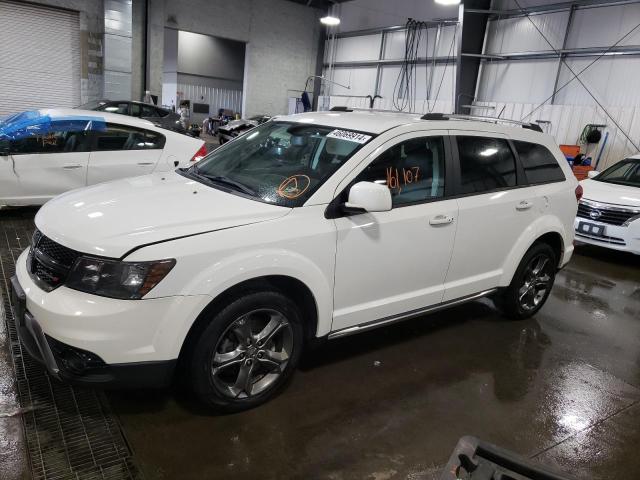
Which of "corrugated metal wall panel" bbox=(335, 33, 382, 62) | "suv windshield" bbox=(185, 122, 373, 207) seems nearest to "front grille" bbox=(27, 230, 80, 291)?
"suv windshield" bbox=(185, 122, 373, 207)

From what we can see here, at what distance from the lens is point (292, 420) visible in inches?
113

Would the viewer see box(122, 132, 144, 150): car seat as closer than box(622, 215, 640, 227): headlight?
Yes

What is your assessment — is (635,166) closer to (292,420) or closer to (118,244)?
(292,420)

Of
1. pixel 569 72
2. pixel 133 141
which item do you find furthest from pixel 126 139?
pixel 569 72

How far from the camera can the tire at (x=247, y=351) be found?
2.60m

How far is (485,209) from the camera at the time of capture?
373 cm

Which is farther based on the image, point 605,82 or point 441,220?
point 605,82

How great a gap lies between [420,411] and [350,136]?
5.95 ft

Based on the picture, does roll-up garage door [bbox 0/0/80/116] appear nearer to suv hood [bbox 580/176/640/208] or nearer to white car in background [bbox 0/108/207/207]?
white car in background [bbox 0/108/207/207]

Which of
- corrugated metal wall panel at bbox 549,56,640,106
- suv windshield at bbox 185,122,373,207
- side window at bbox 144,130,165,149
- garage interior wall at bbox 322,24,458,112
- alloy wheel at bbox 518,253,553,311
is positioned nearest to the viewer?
suv windshield at bbox 185,122,373,207

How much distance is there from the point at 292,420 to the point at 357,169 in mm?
1540

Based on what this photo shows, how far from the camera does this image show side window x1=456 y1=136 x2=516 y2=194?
3.67 meters

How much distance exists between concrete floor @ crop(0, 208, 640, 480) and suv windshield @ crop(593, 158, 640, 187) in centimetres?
420

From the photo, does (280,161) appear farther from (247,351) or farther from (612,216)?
(612,216)
